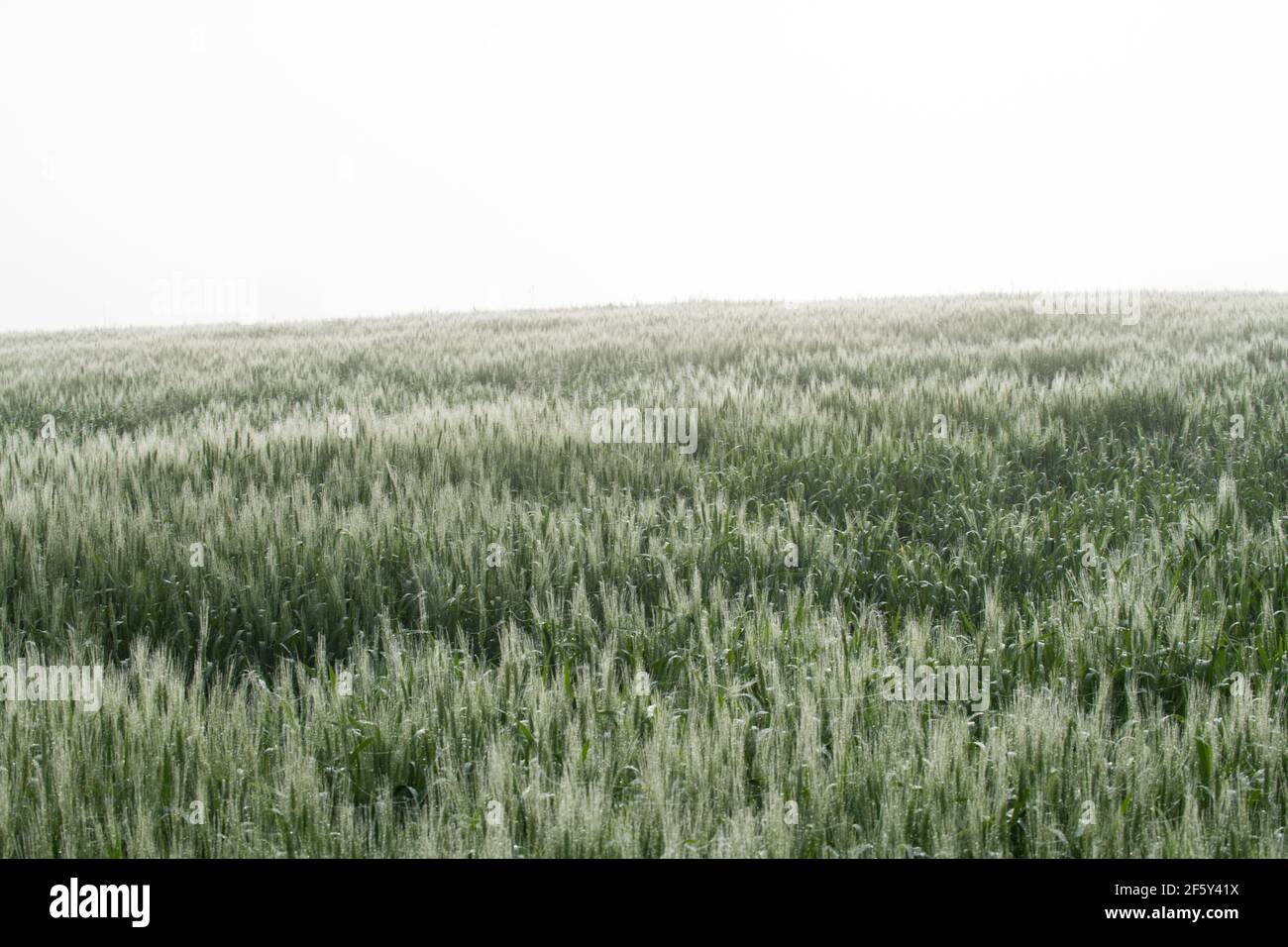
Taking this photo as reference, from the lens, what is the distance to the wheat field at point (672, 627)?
1.72 m

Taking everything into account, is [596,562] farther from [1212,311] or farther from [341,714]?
[1212,311]

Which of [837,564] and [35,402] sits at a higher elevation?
[35,402]

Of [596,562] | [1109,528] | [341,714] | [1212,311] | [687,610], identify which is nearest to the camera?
[341,714]

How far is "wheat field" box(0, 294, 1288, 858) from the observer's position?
5.64 ft

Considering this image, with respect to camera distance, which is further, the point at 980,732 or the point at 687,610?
the point at 687,610

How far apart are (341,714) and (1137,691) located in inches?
81.2

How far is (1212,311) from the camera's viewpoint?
12773mm

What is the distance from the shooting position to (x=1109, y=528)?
11.8ft

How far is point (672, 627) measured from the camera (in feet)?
9.00
